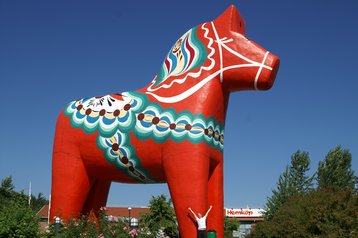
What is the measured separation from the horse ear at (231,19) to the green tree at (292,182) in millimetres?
17636

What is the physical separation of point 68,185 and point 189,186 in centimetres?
338

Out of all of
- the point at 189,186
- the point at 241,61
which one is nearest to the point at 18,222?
the point at 189,186

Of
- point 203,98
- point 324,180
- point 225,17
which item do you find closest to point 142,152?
point 203,98

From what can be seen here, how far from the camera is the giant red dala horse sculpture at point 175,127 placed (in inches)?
421

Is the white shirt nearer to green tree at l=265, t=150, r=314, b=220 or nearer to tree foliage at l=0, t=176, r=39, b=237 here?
tree foliage at l=0, t=176, r=39, b=237

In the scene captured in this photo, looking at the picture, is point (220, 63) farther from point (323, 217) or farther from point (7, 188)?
point (7, 188)

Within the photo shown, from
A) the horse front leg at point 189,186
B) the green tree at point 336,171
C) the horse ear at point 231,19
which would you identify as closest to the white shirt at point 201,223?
the horse front leg at point 189,186

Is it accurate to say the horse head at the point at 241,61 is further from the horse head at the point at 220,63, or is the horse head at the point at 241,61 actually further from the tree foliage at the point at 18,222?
the tree foliage at the point at 18,222

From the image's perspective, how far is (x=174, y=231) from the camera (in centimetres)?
2308

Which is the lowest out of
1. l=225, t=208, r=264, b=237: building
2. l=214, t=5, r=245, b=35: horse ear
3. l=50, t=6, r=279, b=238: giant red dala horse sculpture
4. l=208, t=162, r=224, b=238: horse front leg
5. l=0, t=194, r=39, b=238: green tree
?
l=0, t=194, r=39, b=238: green tree

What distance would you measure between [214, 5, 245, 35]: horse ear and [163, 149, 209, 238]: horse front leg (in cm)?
331

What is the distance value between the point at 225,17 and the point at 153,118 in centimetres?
310

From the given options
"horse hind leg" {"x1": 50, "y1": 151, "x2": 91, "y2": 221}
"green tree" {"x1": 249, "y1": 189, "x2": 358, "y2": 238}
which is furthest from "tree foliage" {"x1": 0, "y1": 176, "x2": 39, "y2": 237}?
"green tree" {"x1": 249, "y1": 189, "x2": 358, "y2": 238}

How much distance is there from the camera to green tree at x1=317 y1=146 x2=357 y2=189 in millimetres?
27562
